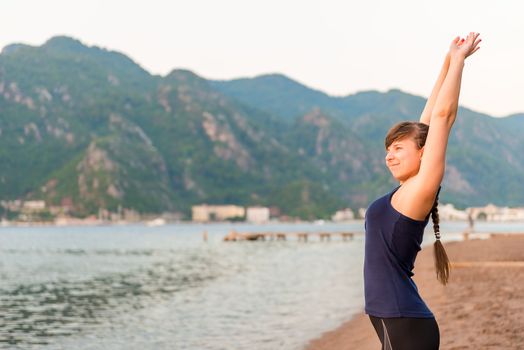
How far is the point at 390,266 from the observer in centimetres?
400

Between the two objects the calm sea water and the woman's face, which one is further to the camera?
the calm sea water

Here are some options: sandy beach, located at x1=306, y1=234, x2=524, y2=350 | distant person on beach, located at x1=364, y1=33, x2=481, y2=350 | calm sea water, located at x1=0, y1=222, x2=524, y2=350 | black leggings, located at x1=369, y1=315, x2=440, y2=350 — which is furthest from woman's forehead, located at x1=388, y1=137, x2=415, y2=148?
calm sea water, located at x1=0, y1=222, x2=524, y2=350

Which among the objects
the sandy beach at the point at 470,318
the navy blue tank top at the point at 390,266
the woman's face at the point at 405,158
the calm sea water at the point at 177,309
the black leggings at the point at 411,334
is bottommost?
the calm sea water at the point at 177,309

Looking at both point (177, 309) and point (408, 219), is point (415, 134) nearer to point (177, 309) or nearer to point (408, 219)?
point (408, 219)

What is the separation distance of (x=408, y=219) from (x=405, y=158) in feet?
1.32

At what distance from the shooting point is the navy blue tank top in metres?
3.95

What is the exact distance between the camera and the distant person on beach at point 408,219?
3828 mm

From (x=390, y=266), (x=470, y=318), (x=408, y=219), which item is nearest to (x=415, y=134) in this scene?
(x=408, y=219)

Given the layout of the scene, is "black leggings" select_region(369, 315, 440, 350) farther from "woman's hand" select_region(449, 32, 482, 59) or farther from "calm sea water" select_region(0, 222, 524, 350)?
"calm sea water" select_region(0, 222, 524, 350)

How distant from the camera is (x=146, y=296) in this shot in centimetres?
3559

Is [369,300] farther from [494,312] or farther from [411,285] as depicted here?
[494,312]

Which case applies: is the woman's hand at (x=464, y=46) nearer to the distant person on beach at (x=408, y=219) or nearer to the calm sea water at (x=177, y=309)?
the distant person on beach at (x=408, y=219)

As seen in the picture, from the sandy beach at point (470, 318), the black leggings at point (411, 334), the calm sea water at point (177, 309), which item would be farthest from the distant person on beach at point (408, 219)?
the calm sea water at point (177, 309)

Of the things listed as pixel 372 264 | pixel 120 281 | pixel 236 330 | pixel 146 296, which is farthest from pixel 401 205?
pixel 120 281
